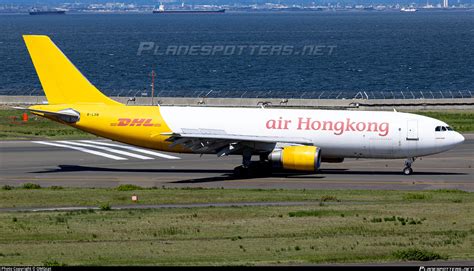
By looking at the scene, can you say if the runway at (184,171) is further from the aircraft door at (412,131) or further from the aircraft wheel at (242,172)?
the aircraft door at (412,131)

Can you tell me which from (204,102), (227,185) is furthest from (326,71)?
(227,185)

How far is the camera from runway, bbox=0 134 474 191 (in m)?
52.2

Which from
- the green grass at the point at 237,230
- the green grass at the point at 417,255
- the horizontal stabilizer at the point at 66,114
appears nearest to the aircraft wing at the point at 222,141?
the horizontal stabilizer at the point at 66,114

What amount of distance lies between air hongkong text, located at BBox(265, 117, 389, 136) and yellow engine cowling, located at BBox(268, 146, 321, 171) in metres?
1.53

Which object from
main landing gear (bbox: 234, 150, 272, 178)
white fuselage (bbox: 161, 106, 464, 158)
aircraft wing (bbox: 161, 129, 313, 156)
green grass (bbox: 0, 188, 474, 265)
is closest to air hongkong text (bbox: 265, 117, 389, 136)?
white fuselage (bbox: 161, 106, 464, 158)

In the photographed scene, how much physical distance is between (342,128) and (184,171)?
985 centimetres

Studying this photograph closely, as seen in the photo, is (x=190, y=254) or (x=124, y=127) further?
(x=124, y=127)

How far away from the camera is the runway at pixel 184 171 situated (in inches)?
2056

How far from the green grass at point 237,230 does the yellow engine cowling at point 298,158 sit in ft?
20.0

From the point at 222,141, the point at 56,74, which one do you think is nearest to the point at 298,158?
the point at 222,141

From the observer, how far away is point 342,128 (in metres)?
54.9

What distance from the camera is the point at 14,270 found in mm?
25391

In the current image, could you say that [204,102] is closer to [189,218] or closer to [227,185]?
[227,185]

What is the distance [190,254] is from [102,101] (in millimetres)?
29300
